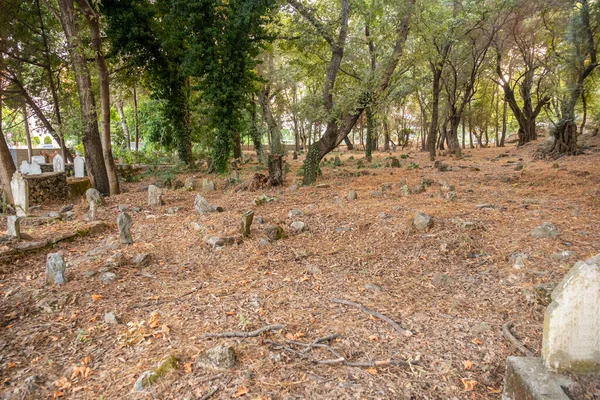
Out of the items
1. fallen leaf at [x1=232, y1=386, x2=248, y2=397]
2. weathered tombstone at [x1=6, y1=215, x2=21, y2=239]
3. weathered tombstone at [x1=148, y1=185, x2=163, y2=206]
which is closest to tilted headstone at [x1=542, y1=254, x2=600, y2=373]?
fallen leaf at [x1=232, y1=386, x2=248, y2=397]

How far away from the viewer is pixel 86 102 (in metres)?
8.20

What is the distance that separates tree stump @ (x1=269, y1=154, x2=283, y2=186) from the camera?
8.57m

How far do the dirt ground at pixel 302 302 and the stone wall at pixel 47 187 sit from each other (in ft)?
10.4

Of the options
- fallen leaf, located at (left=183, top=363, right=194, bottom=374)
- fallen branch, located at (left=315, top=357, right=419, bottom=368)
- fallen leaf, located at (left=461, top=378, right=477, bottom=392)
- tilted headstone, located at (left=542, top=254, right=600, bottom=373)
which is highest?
tilted headstone, located at (left=542, top=254, right=600, bottom=373)

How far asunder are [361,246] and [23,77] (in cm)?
1540

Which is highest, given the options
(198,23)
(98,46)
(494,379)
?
(198,23)

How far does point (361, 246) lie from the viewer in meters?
4.34

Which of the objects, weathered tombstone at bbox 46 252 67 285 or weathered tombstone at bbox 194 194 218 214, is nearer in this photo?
weathered tombstone at bbox 46 252 67 285

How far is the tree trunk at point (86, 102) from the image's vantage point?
760 cm

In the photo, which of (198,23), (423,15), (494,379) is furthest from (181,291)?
(423,15)

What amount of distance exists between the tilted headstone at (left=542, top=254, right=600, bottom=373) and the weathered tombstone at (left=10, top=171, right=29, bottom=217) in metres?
7.66

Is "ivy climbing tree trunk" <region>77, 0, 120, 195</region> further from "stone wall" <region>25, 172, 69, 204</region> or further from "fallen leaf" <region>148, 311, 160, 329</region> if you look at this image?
"fallen leaf" <region>148, 311, 160, 329</region>

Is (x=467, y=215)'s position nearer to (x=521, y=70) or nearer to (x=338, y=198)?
(x=338, y=198)

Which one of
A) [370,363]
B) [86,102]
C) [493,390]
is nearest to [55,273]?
[370,363]
